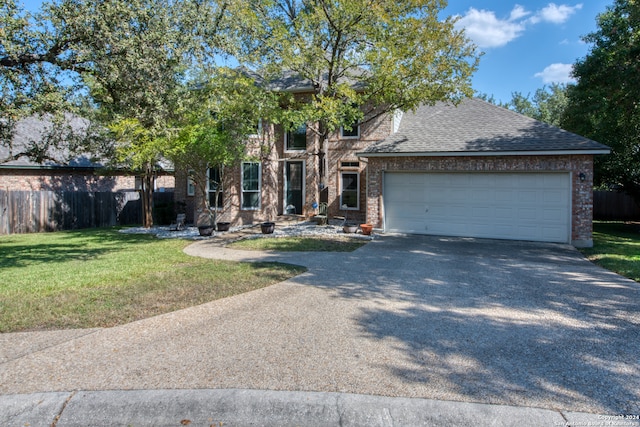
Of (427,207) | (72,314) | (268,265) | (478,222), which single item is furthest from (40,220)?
(478,222)

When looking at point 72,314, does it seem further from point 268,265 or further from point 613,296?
point 613,296

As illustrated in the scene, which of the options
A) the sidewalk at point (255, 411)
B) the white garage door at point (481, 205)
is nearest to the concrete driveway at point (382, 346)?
the sidewalk at point (255, 411)

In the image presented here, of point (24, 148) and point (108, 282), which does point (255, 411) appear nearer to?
point (108, 282)

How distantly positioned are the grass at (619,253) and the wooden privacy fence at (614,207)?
8181 mm

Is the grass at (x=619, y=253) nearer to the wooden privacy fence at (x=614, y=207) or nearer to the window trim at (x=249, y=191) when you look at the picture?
the wooden privacy fence at (x=614, y=207)

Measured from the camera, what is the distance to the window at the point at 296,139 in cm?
1889

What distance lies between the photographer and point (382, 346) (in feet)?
15.1

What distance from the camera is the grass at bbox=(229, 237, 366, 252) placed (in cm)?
1179

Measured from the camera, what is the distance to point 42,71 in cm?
841

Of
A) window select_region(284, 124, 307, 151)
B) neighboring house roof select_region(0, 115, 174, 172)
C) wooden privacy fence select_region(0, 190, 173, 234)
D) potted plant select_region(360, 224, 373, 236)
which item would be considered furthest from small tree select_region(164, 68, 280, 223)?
neighboring house roof select_region(0, 115, 174, 172)

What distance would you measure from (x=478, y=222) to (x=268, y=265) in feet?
27.2

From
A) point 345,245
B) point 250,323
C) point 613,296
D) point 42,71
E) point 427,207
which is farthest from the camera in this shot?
point 427,207

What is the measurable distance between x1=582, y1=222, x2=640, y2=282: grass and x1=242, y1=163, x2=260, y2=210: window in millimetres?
12324

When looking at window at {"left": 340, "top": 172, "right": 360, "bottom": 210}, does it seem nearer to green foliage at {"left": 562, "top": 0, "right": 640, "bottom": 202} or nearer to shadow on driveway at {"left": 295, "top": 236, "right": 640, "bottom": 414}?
shadow on driveway at {"left": 295, "top": 236, "right": 640, "bottom": 414}
